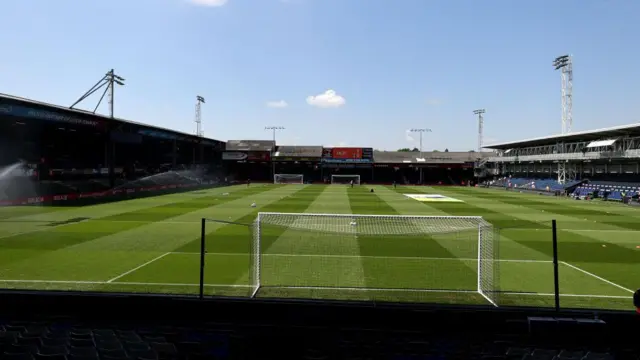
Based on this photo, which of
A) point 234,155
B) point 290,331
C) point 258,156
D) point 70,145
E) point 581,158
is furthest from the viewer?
point 258,156

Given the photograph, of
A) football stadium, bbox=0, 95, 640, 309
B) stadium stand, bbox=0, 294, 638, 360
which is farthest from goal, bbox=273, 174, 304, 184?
stadium stand, bbox=0, 294, 638, 360

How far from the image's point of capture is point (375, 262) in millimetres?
13602

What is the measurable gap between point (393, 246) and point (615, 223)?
1637 cm

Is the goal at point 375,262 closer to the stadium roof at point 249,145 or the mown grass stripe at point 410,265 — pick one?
the mown grass stripe at point 410,265

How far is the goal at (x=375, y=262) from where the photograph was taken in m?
10.3

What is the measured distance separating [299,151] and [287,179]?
900 cm

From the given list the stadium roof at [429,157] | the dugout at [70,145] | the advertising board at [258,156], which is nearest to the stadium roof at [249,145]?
the advertising board at [258,156]

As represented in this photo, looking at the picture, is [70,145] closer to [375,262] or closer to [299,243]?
[299,243]

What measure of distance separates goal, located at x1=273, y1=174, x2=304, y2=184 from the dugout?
18851mm

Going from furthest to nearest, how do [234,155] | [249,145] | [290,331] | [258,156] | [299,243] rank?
[249,145] < [258,156] < [234,155] < [299,243] < [290,331]

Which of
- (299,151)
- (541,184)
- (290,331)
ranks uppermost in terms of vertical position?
(299,151)

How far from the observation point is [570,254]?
15578 millimetres

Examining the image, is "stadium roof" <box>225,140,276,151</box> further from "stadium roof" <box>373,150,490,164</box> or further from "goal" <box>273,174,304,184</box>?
"stadium roof" <box>373,150,490,164</box>

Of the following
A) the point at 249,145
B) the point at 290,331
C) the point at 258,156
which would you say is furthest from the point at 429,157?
the point at 290,331
